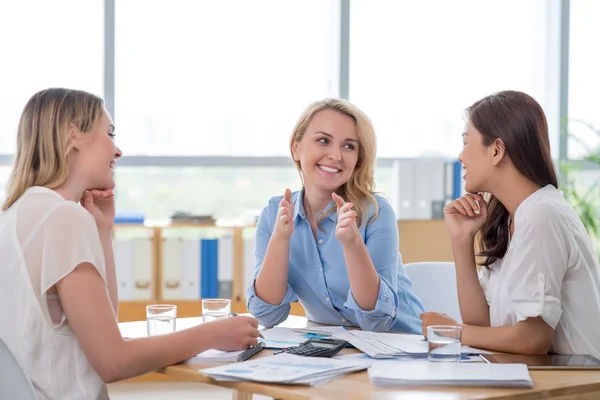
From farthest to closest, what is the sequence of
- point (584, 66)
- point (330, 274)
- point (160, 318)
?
point (584, 66), point (330, 274), point (160, 318)

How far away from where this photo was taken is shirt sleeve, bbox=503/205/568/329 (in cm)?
182

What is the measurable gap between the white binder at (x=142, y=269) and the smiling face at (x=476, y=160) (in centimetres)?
238

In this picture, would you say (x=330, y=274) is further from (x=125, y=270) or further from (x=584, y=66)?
(x=584, y=66)

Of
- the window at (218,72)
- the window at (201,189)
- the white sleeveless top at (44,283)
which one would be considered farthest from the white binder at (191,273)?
the white sleeveless top at (44,283)

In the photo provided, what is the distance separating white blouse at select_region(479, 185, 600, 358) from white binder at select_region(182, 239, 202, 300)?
97.1 inches

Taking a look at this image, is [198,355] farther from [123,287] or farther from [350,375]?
[123,287]

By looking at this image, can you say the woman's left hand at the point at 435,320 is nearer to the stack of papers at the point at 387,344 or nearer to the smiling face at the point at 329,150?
the stack of papers at the point at 387,344

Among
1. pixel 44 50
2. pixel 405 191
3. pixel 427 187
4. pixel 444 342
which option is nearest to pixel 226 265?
pixel 405 191

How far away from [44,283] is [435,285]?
4.94 ft

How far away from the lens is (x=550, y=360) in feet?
5.80

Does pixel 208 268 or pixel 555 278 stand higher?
pixel 555 278

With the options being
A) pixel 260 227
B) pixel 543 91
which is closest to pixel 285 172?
pixel 543 91

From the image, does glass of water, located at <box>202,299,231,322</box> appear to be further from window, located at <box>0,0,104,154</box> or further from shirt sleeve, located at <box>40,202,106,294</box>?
window, located at <box>0,0,104,154</box>

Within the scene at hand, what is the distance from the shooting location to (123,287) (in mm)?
4141
